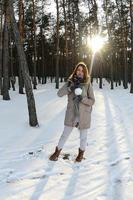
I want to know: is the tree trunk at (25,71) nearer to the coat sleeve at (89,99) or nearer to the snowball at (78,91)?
the coat sleeve at (89,99)

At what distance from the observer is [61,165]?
7.79m

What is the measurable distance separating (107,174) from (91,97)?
5.59 ft

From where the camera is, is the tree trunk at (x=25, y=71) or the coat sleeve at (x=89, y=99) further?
the tree trunk at (x=25, y=71)

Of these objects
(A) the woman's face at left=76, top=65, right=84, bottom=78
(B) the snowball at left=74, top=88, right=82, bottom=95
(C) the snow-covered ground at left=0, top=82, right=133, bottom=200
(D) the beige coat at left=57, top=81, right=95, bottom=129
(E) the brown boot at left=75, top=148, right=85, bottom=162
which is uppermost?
(A) the woman's face at left=76, top=65, right=84, bottom=78

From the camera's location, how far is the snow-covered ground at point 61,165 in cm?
623

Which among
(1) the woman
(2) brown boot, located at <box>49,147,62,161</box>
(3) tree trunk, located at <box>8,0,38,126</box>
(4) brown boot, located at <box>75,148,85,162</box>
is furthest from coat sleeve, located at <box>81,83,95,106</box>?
(3) tree trunk, located at <box>8,0,38,126</box>

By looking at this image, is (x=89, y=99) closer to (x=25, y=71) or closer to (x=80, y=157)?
(x=80, y=157)

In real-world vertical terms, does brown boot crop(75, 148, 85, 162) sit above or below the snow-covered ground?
above

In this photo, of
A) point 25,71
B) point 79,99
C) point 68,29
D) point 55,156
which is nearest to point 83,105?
point 79,99

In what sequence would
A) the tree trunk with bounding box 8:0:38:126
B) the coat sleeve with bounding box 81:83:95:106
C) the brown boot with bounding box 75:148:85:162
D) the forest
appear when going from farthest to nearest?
the forest < the tree trunk with bounding box 8:0:38:126 < the brown boot with bounding box 75:148:85:162 < the coat sleeve with bounding box 81:83:95:106

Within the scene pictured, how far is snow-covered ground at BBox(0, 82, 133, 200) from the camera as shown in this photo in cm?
623

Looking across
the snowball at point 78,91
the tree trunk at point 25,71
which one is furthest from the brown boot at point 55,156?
the tree trunk at point 25,71

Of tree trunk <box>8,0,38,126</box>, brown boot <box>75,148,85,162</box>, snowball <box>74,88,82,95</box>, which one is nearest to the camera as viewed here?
snowball <box>74,88,82,95</box>

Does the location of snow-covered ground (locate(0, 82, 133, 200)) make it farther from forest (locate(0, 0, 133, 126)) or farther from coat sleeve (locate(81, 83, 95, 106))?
forest (locate(0, 0, 133, 126))
